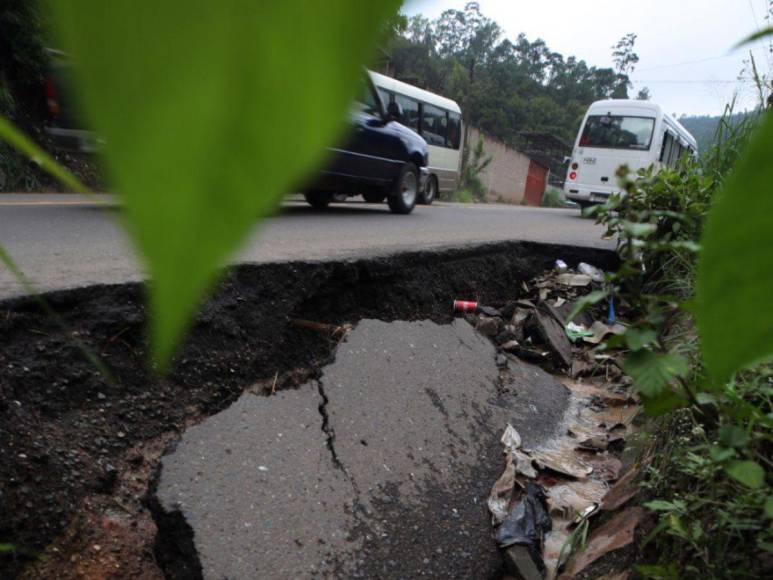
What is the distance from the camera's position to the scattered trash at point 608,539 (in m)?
1.47

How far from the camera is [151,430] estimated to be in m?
1.66

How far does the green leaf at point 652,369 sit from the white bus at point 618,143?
201 inches

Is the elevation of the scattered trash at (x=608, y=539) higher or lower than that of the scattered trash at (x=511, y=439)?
higher

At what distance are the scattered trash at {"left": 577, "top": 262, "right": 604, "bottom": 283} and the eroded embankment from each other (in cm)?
196

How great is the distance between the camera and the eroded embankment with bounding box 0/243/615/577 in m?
1.35

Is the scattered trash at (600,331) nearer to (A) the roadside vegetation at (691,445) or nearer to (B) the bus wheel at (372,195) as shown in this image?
(A) the roadside vegetation at (691,445)

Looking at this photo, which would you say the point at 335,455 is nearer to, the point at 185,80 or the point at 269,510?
the point at 269,510

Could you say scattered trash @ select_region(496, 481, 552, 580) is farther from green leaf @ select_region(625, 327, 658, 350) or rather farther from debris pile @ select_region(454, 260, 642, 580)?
green leaf @ select_region(625, 327, 658, 350)

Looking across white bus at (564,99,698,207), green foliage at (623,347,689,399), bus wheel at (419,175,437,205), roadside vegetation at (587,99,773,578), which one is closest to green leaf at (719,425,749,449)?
roadside vegetation at (587,99,773,578)

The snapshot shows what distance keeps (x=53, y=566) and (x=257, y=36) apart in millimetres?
1530

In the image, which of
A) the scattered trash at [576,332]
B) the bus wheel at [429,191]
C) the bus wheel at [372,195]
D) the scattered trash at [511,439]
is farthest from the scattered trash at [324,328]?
the bus wheel at [429,191]

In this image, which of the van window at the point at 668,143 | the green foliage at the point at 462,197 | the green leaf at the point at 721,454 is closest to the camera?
the green leaf at the point at 721,454

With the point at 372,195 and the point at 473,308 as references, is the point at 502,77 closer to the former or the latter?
the point at 372,195

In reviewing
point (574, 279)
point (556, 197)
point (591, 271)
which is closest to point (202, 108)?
point (574, 279)
